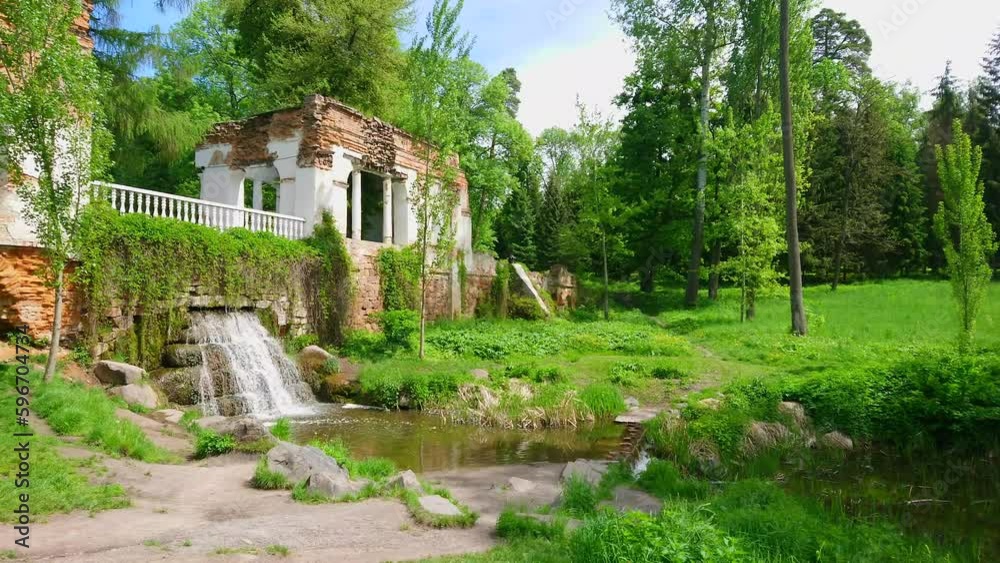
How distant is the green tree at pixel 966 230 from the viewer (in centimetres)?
1137

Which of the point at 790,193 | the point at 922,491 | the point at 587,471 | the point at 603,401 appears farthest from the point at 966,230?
the point at 587,471

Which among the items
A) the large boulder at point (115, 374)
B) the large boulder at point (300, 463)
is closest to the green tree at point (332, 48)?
the large boulder at point (115, 374)

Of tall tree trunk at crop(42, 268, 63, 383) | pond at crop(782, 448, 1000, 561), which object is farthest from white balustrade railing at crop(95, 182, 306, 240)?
pond at crop(782, 448, 1000, 561)

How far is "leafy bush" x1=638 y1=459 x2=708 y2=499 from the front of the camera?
21.0 feet

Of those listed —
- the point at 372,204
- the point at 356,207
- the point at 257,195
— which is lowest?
the point at 356,207

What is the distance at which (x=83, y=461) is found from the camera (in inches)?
244

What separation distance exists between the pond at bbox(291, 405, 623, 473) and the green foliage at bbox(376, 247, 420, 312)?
6722mm

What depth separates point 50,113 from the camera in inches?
321

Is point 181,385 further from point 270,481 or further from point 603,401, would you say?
point 603,401

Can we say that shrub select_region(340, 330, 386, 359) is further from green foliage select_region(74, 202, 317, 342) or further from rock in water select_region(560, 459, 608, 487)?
rock in water select_region(560, 459, 608, 487)

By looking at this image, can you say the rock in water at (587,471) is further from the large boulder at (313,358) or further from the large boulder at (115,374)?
the large boulder at (313,358)

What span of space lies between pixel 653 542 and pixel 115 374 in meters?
9.62

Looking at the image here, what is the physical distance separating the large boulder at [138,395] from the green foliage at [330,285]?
5.68m

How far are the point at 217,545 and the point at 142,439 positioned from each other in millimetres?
3675
